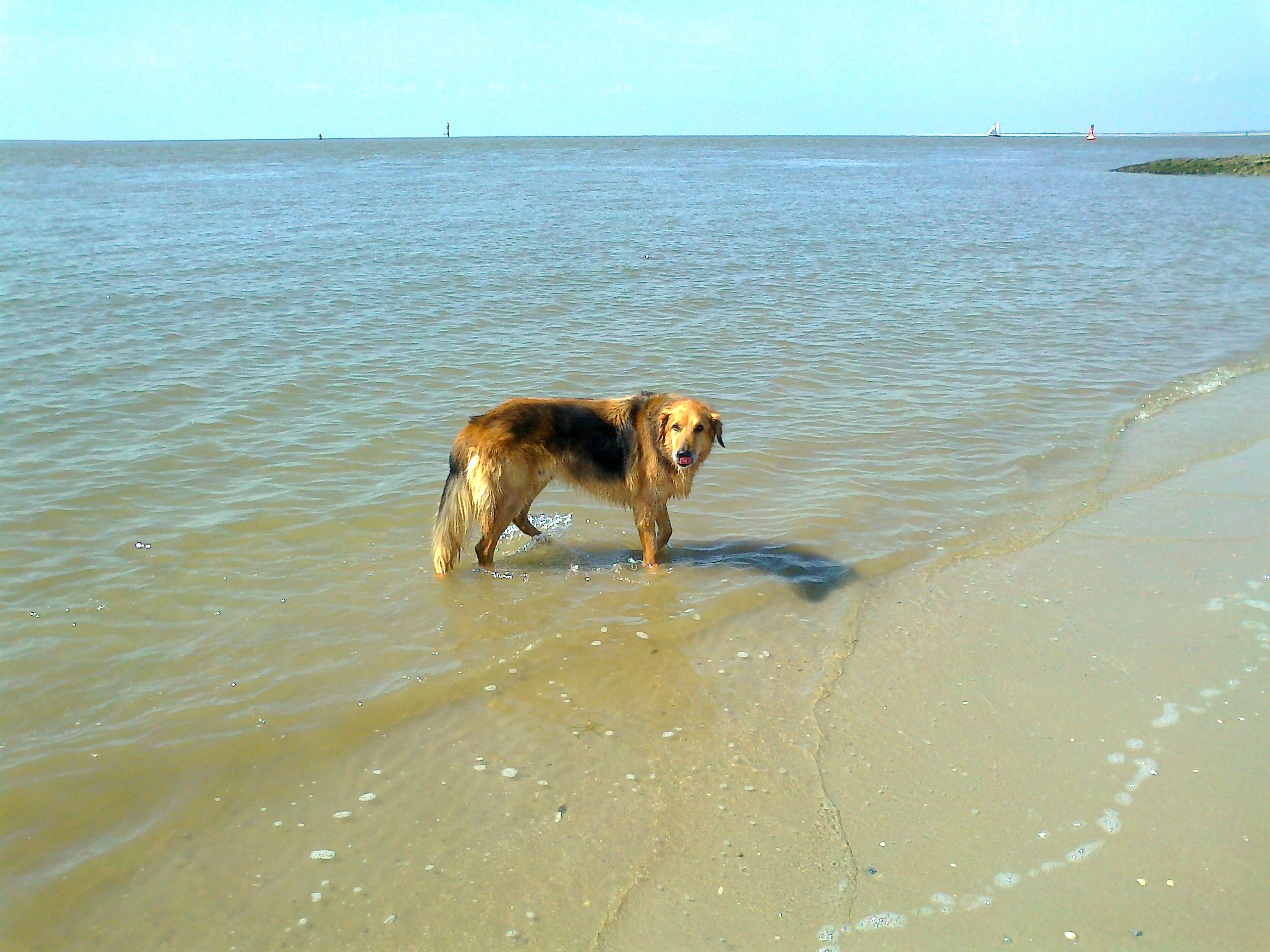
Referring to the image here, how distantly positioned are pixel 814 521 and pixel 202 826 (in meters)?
4.93

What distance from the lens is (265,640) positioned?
18.8 ft

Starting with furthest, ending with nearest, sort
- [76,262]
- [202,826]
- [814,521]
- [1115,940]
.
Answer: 1. [76,262]
2. [814,521]
3. [202,826]
4. [1115,940]

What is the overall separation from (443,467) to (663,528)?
98.2 inches

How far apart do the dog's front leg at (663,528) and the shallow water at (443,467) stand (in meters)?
0.23

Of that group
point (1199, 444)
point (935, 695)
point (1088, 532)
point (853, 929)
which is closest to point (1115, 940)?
point (853, 929)

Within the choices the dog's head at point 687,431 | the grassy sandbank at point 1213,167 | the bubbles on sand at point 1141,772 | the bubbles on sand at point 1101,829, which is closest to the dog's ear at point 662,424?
the dog's head at point 687,431

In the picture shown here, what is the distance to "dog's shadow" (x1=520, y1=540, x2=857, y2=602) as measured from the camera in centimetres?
657

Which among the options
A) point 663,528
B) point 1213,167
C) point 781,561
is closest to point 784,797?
point 781,561

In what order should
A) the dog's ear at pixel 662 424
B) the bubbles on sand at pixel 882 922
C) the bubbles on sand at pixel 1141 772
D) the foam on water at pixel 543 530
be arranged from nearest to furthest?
the bubbles on sand at pixel 882 922 < the bubbles on sand at pixel 1141 772 < the dog's ear at pixel 662 424 < the foam on water at pixel 543 530

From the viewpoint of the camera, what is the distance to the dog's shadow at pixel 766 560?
6570 millimetres

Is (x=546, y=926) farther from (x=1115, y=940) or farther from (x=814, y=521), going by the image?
(x=814, y=521)

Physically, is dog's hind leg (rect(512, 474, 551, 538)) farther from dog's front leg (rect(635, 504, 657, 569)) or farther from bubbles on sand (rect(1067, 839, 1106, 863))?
bubbles on sand (rect(1067, 839, 1106, 863))

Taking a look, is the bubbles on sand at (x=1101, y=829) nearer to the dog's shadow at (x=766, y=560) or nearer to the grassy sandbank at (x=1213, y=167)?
the dog's shadow at (x=766, y=560)

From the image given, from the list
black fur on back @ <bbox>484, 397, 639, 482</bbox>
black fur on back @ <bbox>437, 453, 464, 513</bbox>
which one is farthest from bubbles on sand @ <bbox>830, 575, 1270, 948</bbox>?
black fur on back @ <bbox>437, 453, 464, 513</bbox>
